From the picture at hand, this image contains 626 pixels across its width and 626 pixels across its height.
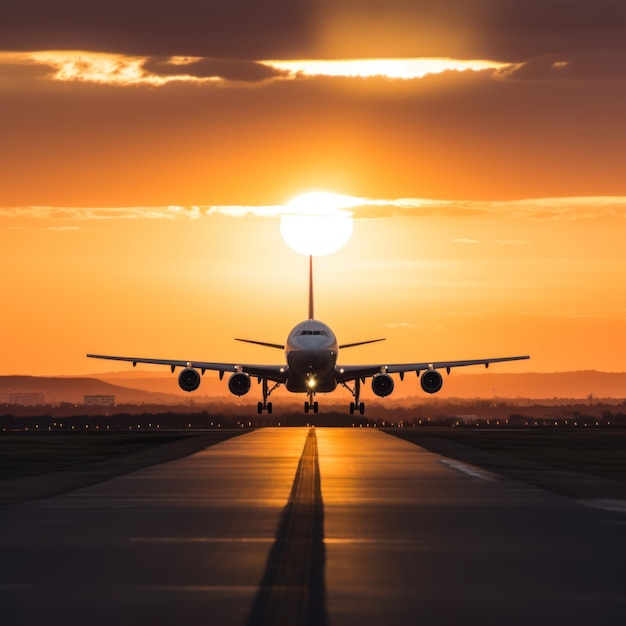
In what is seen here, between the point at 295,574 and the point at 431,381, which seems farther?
the point at 431,381

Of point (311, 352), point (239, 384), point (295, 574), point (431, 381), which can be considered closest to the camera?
point (295, 574)

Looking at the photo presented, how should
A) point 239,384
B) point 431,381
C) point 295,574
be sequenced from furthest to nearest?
point 431,381 < point 239,384 < point 295,574

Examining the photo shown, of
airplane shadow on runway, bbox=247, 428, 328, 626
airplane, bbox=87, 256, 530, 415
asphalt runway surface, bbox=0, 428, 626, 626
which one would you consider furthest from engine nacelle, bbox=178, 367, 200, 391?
airplane shadow on runway, bbox=247, 428, 328, 626

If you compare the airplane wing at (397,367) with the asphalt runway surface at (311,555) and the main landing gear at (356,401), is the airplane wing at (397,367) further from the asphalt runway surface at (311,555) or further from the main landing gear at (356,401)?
the asphalt runway surface at (311,555)

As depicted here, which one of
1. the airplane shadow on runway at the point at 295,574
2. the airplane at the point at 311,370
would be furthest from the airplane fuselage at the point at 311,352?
the airplane shadow on runway at the point at 295,574

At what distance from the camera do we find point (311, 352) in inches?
3986

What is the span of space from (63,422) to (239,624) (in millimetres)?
131540

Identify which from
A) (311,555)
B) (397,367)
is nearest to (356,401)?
(397,367)

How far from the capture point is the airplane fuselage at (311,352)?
333 feet

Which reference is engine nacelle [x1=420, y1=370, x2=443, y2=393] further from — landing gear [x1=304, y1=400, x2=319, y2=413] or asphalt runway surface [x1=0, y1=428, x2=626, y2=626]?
asphalt runway surface [x1=0, y1=428, x2=626, y2=626]

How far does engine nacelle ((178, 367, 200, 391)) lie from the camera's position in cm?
11219

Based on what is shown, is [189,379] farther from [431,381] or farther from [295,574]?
[295,574]

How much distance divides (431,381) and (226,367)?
18308mm

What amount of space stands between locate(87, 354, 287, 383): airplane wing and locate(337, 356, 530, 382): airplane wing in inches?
211
